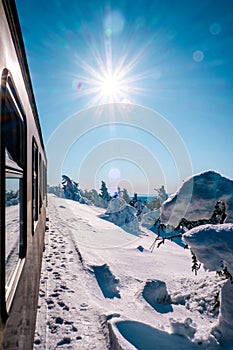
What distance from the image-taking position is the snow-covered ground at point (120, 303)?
3.67 meters

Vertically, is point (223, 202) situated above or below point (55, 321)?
above

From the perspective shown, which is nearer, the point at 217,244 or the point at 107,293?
the point at 217,244

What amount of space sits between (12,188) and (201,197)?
3.13 meters

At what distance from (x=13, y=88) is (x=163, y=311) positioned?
5631mm

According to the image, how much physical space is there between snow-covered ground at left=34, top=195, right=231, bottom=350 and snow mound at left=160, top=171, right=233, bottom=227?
1.85 metres

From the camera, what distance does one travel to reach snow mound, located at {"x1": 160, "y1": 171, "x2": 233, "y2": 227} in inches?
154

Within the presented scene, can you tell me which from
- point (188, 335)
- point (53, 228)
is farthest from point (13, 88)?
point (53, 228)

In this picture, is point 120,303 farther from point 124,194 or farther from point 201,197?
point 124,194

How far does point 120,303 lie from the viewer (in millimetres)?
5492

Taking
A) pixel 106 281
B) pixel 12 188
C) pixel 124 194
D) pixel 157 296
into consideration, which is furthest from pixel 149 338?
pixel 124 194

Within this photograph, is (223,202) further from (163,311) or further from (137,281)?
(137,281)

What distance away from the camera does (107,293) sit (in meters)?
5.96

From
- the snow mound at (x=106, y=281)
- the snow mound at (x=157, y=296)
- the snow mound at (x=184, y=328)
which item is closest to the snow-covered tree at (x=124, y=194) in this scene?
the snow mound at (x=106, y=281)

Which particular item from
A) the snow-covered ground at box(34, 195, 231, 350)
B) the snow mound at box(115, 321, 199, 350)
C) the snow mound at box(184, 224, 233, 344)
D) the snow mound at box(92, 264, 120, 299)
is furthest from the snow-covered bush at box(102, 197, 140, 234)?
the snow mound at box(184, 224, 233, 344)
